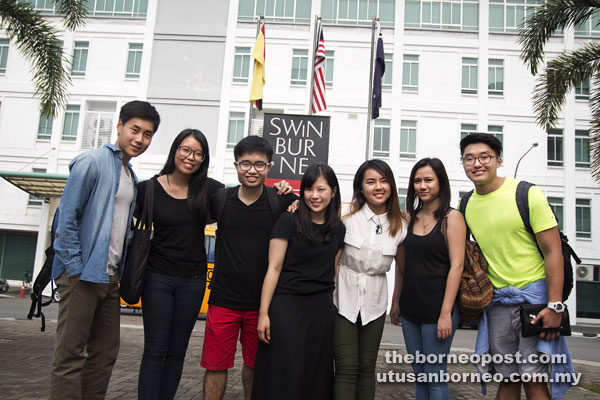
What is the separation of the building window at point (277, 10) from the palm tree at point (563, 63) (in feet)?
48.9

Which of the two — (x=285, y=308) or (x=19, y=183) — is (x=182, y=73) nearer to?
(x=19, y=183)

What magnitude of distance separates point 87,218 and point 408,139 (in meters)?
20.0

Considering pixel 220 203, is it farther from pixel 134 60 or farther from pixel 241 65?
pixel 134 60

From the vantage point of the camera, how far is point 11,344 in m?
6.72

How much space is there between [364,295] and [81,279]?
2.03m

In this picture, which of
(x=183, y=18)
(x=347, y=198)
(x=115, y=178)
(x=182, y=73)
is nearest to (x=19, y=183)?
(x=182, y=73)

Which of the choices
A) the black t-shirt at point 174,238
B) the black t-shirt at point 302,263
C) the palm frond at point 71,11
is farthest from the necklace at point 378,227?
the palm frond at point 71,11

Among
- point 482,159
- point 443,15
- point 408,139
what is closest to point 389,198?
point 482,159

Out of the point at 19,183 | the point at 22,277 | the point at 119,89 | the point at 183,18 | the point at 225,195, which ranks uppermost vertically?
the point at 183,18

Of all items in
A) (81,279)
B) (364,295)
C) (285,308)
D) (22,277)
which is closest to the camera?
(81,279)

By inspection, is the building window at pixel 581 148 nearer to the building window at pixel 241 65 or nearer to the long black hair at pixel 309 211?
the building window at pixel 241 65

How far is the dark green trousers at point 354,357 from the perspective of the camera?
126 inches

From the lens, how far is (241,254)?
334 centimetres

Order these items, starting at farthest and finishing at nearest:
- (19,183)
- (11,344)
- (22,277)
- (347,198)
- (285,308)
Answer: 1. (22,277)
2. (347,198)
3. (19,183)
4. (11,344)
5. (285,308)
